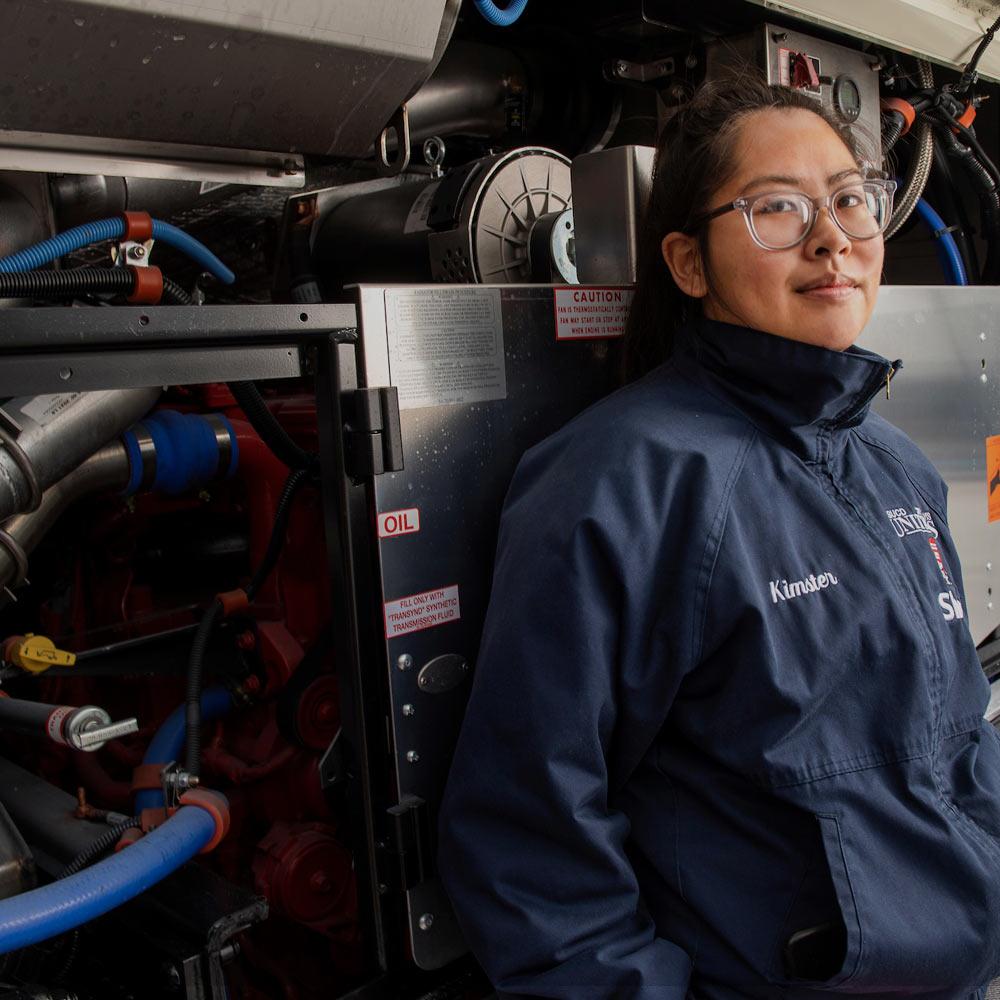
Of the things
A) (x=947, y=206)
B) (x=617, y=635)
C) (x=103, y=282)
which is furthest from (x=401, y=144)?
(x=947, y=206)

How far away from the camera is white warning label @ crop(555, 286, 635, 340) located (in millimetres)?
1526

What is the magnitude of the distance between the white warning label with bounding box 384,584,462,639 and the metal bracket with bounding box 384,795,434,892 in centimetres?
21

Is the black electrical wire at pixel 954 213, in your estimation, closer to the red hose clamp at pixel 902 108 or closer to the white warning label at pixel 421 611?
the red hose clamp at pixel 902 108

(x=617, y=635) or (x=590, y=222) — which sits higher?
(x=590, y=222)

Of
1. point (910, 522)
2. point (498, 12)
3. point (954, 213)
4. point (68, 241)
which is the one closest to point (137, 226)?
point (68, 241)

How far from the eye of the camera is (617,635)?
1.17 meters

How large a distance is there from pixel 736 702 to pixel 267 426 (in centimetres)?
76

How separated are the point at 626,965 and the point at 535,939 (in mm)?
96

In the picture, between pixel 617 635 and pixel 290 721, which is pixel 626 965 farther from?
pixel 290 721

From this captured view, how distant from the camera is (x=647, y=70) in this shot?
2371 mm

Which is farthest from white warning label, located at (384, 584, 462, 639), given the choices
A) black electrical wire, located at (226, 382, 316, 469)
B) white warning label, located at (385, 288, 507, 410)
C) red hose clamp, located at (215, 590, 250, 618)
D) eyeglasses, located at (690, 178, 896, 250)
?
eyeglasses, located at (690, 178, 896, 250)

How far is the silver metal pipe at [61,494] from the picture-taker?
4.86 ft

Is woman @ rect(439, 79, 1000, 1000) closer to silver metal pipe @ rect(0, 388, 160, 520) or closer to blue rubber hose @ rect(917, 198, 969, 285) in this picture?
silver metal pipe @ rect(0, 388, 160, 520)

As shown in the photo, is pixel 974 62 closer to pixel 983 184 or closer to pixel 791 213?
pixel 983 184
